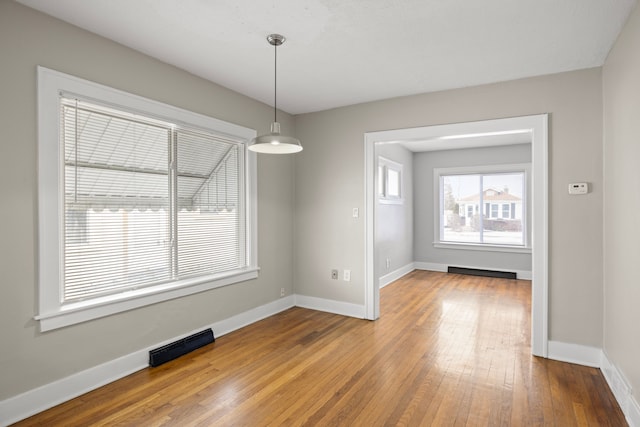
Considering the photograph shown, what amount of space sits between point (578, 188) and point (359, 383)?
253 cm

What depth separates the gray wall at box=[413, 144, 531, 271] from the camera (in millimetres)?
6668

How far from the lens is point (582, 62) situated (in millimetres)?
2971

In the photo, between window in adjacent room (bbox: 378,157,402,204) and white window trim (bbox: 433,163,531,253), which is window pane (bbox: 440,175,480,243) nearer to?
white window trim (bbox: 433,163,531,253)

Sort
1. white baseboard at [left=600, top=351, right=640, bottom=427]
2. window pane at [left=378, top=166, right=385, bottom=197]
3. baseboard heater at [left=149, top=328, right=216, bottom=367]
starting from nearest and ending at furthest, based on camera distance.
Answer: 1. white baseboard at [left=600, top=351, right=640, bottom=427]
2. baseboard heater at [left=149, top=328, right=216, bottom=367]
3. window pane at [left=378, top=166, right=385, bottom=197]

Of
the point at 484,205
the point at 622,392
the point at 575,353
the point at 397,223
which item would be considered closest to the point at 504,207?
the point at 484,205

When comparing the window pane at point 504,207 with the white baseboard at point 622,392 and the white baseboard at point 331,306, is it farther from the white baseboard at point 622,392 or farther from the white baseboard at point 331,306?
the white baseboard at point 622,392

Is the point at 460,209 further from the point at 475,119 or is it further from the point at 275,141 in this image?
the point at 275,141

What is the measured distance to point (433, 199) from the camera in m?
7.49

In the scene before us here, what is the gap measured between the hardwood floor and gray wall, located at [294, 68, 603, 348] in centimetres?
60

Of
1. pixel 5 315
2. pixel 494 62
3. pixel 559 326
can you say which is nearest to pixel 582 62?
pixel 494 62

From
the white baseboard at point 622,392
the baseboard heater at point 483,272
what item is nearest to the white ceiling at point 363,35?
the white baseboard at point 622,392

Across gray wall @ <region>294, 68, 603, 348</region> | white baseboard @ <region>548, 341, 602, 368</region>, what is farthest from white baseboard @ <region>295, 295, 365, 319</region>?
white baseboard @ <region>548, 341, 602, 368</region>

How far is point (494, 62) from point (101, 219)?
11.4 ft

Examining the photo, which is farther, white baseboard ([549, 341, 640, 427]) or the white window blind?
the white window blind
